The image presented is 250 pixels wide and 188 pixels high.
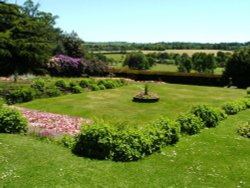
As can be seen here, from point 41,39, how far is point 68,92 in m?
4.95

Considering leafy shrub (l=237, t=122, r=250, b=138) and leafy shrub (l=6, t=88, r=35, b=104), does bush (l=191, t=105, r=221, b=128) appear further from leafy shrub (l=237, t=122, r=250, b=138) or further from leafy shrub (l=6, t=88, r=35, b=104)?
leafy shrub (l=6, t=88, r=35, b=104)

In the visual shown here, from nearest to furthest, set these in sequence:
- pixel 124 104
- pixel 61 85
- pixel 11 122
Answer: pixel 11 122 < pixel 124 104 < pixel 61 85

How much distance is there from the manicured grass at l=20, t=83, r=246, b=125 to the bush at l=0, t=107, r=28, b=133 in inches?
180

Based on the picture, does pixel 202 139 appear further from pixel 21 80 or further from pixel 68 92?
pixel 21 80

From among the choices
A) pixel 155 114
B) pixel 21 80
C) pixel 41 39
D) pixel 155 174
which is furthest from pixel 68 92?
pixel 155 174

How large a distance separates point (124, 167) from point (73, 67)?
34016mm

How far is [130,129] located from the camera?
1127 centimetres

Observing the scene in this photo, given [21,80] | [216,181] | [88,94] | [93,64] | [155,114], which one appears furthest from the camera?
[93,64]

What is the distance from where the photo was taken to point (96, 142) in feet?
35.2

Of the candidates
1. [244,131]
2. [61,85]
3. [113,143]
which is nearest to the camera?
[113,143]

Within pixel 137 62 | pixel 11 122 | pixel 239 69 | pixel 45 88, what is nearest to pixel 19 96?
pixel 45 88

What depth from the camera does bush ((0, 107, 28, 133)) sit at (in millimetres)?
12977

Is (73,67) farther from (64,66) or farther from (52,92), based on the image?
(52,92)

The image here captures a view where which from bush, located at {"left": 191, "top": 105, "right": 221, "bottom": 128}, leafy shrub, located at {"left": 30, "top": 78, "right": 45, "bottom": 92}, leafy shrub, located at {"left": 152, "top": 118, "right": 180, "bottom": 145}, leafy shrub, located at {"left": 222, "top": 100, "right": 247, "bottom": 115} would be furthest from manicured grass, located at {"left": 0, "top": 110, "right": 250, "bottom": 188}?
leafy shrub, located at {"left": 30, "top": 78, "right": 45, "bottom": 92}
